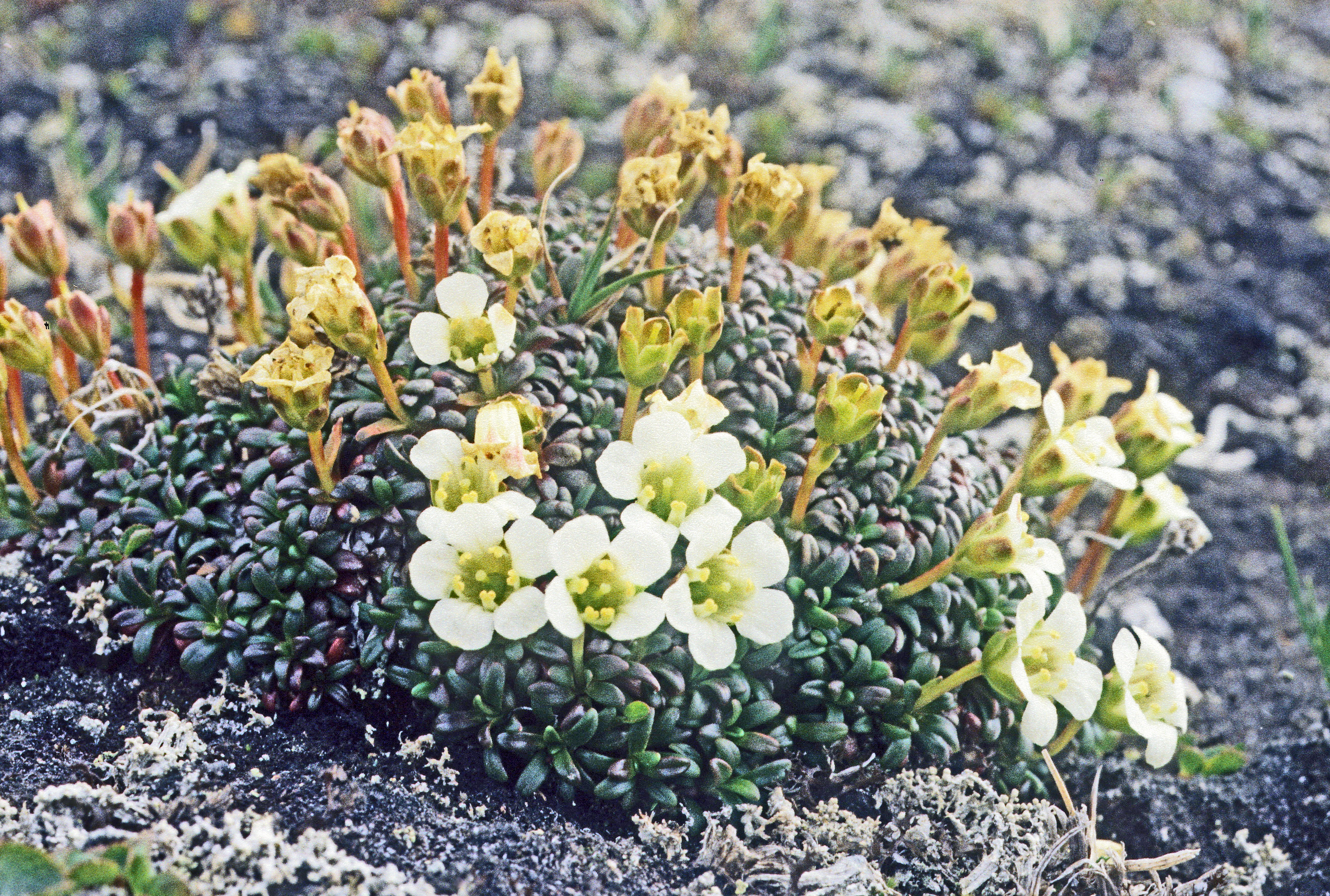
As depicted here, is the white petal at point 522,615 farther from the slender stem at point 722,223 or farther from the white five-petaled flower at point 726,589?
the slender stem at point 722,223

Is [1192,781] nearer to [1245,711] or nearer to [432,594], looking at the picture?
[1245,711]

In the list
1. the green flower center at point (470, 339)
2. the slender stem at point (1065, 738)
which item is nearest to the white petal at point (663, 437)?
the green flower center at point (470, 339)

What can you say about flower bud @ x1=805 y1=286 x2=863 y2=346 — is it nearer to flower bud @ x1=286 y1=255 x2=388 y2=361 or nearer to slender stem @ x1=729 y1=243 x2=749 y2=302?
slender stem @ x1=729 y1=243 x2=749 y2=302

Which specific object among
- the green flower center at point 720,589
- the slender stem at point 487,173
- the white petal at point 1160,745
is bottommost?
the white petal at point 1160,745

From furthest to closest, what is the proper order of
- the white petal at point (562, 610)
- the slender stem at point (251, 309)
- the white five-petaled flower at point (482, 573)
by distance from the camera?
the slender stem at point (251, 309) → the white five-petaled flower at point (482, 573) → the white petal at point (562, 610)

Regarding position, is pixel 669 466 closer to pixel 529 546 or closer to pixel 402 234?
pixel 529 546

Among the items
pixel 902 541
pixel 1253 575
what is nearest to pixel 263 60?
pixel 902 541

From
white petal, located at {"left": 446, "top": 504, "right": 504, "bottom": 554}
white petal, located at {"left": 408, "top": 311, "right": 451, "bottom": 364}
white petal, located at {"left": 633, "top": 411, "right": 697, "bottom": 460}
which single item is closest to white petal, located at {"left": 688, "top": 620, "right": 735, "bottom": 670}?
white petal, located at {"left": 633, "top": 411, "right": 697, "bottom": 460}
